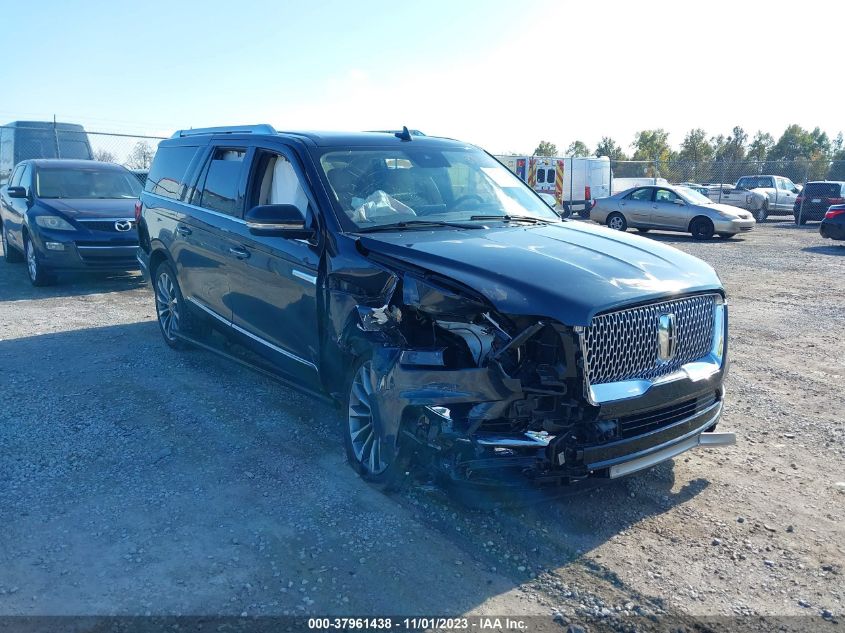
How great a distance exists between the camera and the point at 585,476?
354cm

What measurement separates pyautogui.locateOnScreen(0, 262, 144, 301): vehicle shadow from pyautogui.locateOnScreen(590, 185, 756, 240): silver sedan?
1263 cm

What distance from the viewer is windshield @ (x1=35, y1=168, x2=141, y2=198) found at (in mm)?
11594

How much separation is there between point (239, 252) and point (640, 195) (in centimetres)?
1823

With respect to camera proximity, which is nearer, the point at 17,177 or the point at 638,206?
the point at 17,177

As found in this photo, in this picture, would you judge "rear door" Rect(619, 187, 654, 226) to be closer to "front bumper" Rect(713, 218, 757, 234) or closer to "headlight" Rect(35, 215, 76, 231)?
"front bumper" Rect(713, 218, 757, 234)

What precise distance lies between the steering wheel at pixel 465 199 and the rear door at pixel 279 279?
1.05m

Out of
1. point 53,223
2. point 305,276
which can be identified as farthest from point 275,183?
point 53,223

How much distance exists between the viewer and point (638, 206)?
21562 mm

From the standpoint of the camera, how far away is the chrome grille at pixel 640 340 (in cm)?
362

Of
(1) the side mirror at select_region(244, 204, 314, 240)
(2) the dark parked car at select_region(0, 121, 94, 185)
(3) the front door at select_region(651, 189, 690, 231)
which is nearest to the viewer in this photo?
(1) the side mirror at select_region(244, 204, 314, 240)

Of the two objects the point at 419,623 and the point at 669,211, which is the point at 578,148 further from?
the point at 419,623

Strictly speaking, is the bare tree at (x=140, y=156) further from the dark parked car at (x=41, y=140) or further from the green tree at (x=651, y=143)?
the green tree at (x=651, y=143)

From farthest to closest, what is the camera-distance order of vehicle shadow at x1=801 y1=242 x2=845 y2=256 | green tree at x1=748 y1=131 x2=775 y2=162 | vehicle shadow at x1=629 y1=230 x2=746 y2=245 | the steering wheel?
green tree at x1=748 y1=131 x2=775 y2=162, vehicle shadow at x1=629 y1=230 x2=746 y2=245, vehicle shadow at x1=801 y1=242 x2=845 y2=256, the steering wheel

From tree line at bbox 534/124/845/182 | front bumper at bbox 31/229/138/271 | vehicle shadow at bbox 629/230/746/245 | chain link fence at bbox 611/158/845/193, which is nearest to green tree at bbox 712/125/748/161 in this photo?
tree line at bbox 534/124/845/182
